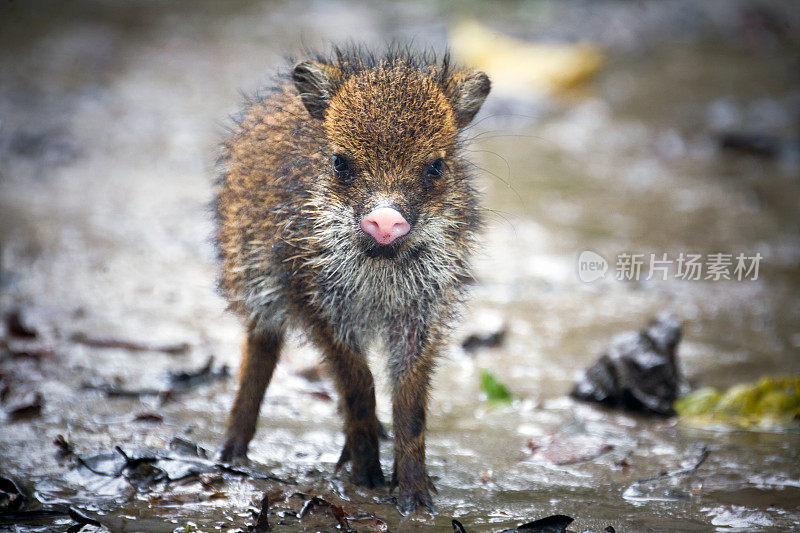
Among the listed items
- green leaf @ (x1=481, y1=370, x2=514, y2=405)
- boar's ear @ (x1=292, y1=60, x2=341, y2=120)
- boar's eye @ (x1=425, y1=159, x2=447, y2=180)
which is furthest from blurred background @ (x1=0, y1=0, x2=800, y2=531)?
boar's ear @ (x1=292, y1=60, x2=341, y2=120)

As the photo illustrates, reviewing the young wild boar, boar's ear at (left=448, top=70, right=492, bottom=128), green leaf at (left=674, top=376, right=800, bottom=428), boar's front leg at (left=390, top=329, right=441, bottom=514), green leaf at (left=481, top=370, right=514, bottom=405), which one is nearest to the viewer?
the young wild boar

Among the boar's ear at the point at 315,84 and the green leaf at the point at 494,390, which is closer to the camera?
the boar's ear at the point at 315,84

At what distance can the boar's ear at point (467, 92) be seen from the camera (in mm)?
4004

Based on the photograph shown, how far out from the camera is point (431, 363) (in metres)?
3.88

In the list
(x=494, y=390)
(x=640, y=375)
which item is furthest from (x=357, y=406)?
(x=640, y=375)

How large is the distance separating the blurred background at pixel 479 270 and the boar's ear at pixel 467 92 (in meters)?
0.29

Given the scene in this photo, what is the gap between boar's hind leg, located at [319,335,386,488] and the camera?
3.90 metres

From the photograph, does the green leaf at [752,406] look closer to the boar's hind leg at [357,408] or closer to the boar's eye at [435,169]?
Answer: the boar's hind leg at [357,408]

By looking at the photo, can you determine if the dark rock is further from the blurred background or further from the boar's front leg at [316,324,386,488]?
the boar's front leg at [316,324,386,488]

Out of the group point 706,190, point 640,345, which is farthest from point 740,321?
point 706,190

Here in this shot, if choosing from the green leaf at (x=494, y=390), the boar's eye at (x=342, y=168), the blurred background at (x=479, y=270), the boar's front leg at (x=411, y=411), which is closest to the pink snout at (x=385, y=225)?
the boar's eye at (x=342, y=168)

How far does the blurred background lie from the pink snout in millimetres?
1115

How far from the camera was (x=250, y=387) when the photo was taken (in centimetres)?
427

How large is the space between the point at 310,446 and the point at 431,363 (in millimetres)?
904
